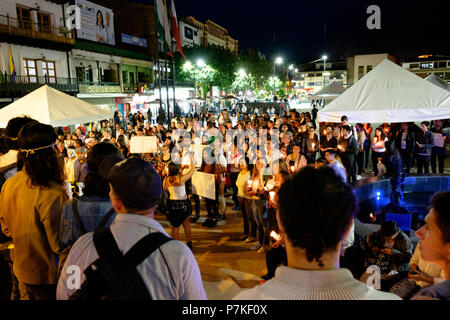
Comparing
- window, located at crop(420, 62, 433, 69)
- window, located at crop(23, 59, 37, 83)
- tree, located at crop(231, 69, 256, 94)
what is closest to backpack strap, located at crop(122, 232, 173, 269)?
window, located at crop(23, 59, 37, 83)

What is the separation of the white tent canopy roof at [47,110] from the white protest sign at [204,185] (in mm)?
2717

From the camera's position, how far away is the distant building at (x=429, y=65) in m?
65.0

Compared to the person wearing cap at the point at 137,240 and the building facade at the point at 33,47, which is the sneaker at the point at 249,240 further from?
the building facade at the point at 33,47

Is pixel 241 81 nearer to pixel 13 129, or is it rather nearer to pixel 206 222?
pixel 206 222

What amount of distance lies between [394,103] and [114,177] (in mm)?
5074

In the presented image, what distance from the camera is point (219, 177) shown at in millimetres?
8305

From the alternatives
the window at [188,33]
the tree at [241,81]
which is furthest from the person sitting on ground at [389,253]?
the window at [188,33]

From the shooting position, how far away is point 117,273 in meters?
1.52

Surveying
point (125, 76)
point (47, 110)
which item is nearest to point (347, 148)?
point (47, 110)

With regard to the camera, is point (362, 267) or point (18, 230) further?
point (362, 267)

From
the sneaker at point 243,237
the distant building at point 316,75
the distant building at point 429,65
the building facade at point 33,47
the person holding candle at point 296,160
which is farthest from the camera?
the distant building at point 316,75

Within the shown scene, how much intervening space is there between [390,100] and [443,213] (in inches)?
166
